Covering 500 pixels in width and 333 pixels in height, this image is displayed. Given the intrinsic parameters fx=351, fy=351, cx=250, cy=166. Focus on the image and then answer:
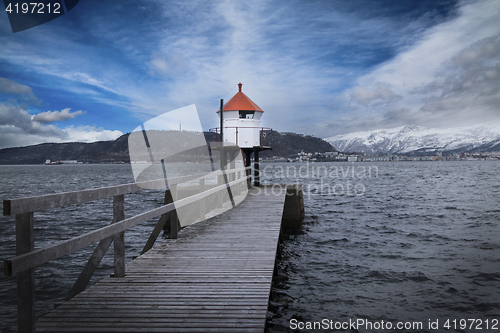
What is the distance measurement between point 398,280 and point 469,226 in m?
8.81

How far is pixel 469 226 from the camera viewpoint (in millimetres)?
14609

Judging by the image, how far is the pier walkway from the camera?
3.39 m

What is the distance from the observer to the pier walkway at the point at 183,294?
133 inches

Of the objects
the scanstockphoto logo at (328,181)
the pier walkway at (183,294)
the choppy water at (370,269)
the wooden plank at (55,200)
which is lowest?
the scanstockphoto logo at (328,181)

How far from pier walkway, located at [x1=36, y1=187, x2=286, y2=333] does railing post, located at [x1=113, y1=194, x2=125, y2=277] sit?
128mm

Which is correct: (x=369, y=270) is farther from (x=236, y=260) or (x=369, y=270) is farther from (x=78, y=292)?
(x=78, y=292)

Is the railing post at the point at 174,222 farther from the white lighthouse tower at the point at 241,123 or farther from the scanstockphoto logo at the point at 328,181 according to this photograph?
the scanstockphoto logo at the point at 328,181

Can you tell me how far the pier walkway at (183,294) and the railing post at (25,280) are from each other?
180mm

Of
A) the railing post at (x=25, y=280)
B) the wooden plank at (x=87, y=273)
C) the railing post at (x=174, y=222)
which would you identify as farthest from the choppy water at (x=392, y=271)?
the railing post at (x=25, y=280)

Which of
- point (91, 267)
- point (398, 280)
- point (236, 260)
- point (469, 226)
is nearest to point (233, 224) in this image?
point (236, 260)

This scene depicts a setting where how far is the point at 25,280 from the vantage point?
3035mm

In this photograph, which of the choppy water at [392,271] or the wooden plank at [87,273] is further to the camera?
the choppy water at [392,271]

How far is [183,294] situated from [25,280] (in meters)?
1.68

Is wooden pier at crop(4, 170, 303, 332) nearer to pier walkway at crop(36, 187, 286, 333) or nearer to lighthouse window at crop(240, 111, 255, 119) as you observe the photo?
pier walkway at crop(36, 187, 286, 333)
